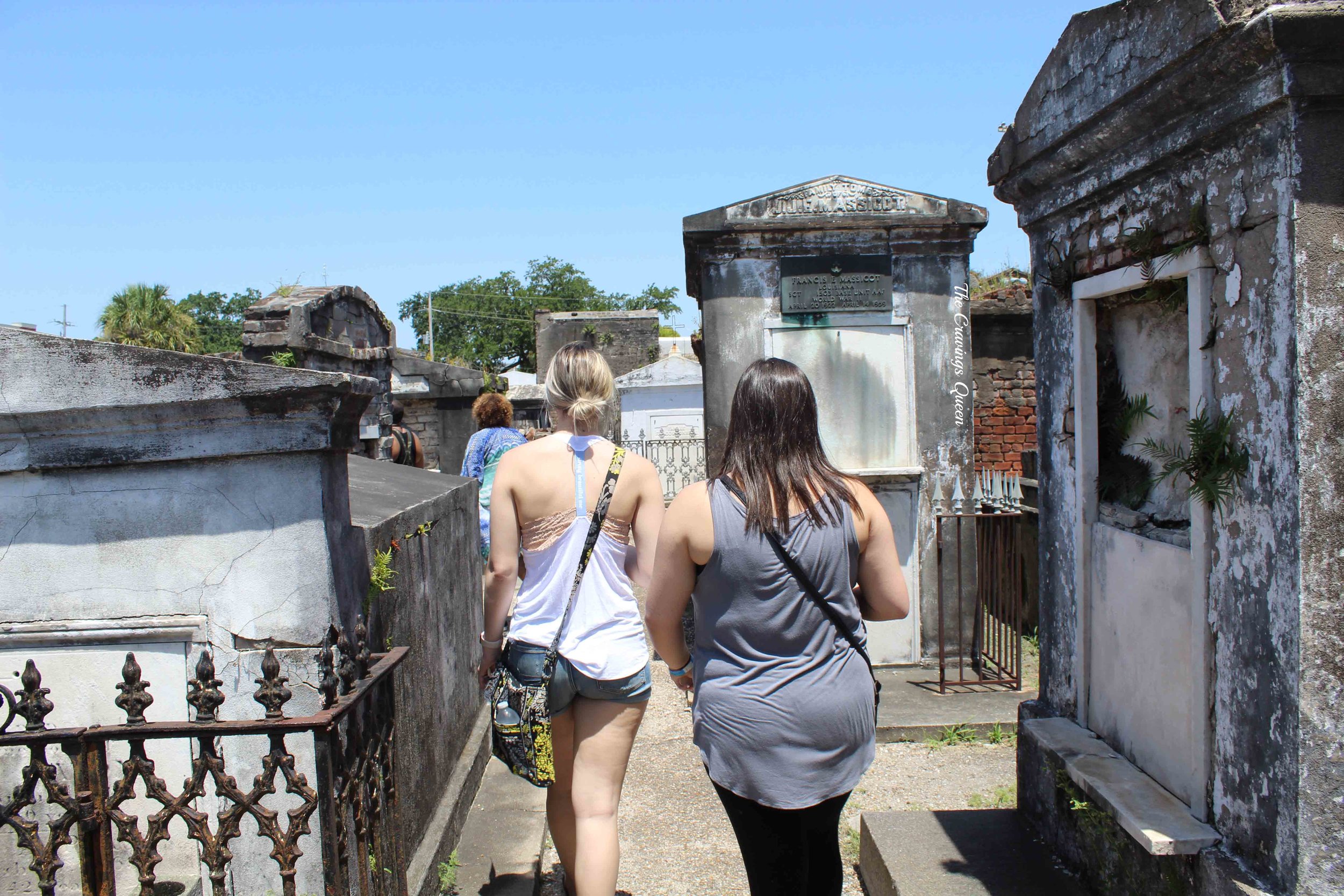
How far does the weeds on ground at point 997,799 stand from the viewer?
4.21m

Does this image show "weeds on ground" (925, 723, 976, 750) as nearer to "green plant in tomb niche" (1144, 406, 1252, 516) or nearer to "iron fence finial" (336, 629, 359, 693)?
"green plant in tomb niche" (1144, 406, 1252, 516)

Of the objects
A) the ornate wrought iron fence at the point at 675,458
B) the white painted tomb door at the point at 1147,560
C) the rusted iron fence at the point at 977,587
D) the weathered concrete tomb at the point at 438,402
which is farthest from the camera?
the ornate wrought iron fence at the point at 675,458

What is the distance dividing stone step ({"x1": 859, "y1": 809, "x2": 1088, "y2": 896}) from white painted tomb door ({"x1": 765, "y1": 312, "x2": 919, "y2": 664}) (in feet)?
8.90

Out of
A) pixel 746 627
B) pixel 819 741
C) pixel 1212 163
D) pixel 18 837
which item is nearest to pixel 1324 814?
pixel 819 741

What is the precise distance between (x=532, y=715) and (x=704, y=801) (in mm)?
2007

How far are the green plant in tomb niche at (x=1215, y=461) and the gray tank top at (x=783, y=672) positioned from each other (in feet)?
2.85

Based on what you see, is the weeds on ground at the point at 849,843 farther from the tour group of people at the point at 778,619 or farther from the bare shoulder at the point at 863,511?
the bare shoulder at the point at 863,511

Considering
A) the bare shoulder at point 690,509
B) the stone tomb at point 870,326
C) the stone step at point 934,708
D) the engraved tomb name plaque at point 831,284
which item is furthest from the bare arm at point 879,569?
the engraved tomb name plaque at point 831,284

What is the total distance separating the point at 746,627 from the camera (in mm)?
2344

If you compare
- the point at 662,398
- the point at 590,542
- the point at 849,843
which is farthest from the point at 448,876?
the point at 662,398

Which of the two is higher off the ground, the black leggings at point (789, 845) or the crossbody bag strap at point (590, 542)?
the crossbody bag strap at point (590, 542)

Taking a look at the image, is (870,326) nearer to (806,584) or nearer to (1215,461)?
(1215,461)

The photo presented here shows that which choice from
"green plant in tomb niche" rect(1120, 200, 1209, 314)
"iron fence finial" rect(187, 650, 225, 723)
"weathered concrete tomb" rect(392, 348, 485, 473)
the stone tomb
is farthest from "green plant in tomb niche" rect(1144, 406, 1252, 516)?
"weathered concrete tomb" rect(392, 348, 485, 473)

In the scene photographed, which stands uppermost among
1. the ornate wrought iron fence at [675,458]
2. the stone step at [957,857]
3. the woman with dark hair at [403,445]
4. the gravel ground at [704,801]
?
the woman with dark hair at [403,445]
